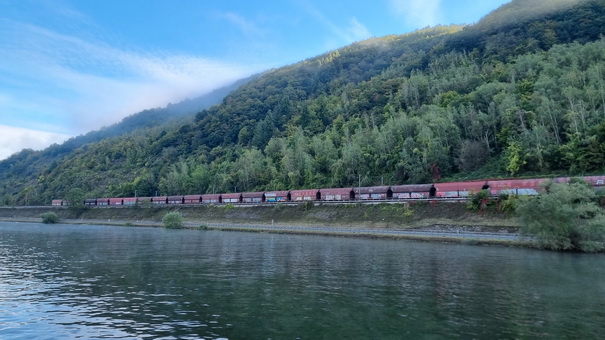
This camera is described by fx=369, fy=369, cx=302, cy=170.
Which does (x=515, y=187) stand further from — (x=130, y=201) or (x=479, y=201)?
(x=130, y=201)

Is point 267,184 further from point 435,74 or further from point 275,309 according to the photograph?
point 275,309

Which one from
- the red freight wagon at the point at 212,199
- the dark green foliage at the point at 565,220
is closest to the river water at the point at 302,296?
the dark green foliage at the point at 565,220

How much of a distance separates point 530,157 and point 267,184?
66.5m

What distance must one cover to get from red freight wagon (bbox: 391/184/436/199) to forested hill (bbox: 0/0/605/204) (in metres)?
10.6

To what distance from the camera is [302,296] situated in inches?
767

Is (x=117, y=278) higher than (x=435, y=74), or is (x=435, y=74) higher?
(x=435, y=74)

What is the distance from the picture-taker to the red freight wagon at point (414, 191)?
210 ft

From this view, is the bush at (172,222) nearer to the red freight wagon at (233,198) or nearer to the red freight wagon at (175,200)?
the red freight wagon at (233,198)

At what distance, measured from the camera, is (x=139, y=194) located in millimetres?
134750

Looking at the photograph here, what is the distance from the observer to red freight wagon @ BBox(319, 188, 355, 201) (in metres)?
73.8

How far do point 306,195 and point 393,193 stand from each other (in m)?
19.4

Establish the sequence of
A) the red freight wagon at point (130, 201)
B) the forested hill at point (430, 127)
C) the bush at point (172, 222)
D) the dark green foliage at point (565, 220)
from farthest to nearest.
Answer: the red freight wagon at point (130, 201), the bush at point (172, 222), the forested hill at point (430, 127), the dark green foliage at point (565, 220)

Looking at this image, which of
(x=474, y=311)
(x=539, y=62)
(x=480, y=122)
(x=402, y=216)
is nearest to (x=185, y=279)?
(x=474, y=311)

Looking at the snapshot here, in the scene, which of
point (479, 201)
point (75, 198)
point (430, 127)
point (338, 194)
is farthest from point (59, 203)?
point (479, 201)
